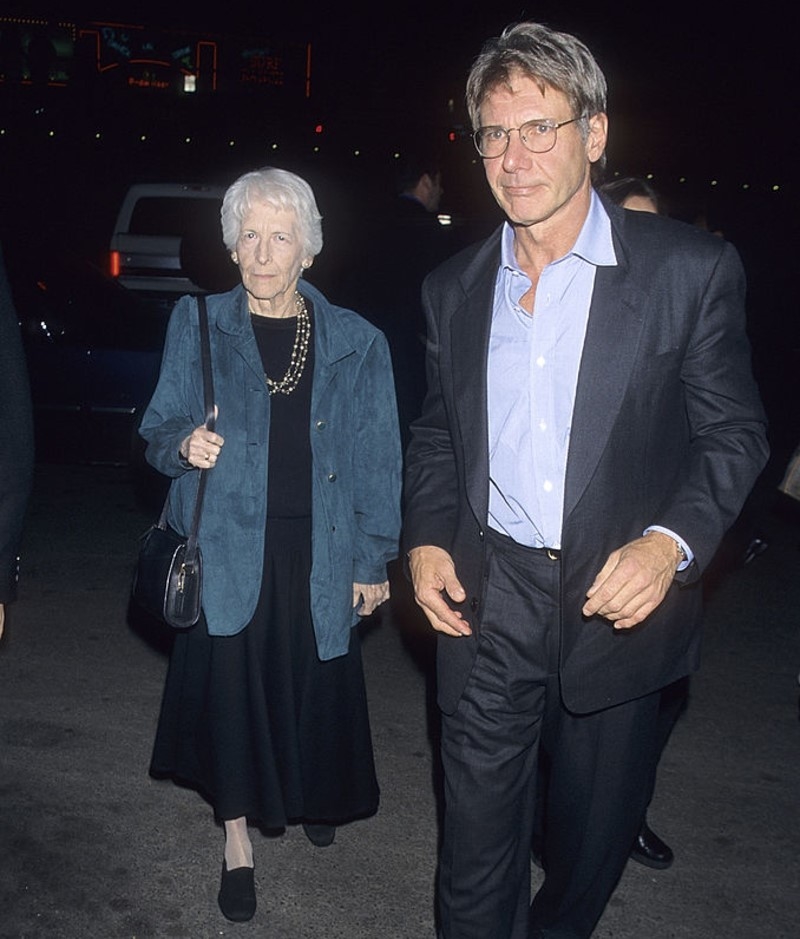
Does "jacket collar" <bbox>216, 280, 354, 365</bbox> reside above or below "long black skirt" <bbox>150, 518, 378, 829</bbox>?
above

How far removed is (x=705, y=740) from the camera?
470 centimetres

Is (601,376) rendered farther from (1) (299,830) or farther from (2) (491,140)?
(1) (299,830)

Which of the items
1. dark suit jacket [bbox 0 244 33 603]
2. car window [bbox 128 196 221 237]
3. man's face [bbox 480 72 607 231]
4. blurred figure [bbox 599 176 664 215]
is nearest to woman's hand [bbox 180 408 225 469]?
dark suit jacket [bbox 0 244 33 603]

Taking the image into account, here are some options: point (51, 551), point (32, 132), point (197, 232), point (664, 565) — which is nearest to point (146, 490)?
point (51, 551)

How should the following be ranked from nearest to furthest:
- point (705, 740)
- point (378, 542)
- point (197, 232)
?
point (378, 542), point (705, 740), point (197, 232)

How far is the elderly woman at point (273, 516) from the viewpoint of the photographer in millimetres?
3301

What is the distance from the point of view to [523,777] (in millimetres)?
2867

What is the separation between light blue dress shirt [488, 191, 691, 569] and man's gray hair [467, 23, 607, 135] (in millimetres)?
244

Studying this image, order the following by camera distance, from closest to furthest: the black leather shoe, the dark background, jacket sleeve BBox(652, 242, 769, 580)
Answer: jacket sleeve BBox(652, 242, 769, 580) < the black leather shoe < the dark background

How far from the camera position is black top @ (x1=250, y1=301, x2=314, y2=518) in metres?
3.35

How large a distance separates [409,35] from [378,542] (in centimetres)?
3123

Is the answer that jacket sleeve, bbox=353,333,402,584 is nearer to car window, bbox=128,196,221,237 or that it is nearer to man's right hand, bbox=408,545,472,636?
man's right hand, bbox=408,545,472,636

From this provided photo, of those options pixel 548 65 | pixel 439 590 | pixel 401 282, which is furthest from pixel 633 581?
pixel 401 282

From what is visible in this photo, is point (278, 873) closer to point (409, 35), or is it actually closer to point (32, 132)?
point (32, 132)
